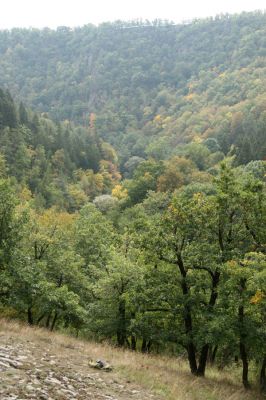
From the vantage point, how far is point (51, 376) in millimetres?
14555

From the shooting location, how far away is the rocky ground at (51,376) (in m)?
12.8

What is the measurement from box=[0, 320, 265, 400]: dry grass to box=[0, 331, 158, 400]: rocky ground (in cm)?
55

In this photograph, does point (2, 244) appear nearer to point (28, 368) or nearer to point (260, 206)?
point (28, 368)

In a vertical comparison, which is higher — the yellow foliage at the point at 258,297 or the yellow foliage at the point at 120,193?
the yellow foliage at the point at 258,297

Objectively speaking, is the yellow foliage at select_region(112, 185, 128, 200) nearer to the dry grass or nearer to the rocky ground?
the dry grass

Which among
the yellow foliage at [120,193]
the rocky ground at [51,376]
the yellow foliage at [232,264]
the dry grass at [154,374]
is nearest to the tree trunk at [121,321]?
the dry grass at [154,374]

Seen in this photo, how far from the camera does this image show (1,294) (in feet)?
85.1

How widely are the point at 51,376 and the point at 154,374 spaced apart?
630 centimetres

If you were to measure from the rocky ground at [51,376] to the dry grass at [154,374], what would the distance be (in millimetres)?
552

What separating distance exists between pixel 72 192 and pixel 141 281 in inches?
3477

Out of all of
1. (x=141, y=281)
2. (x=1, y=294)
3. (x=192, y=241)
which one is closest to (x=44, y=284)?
(x=1, y=294)

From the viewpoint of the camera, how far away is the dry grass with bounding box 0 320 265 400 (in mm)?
18047

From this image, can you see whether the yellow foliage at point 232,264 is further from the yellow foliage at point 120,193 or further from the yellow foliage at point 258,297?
the yellow foliage at point 120,193

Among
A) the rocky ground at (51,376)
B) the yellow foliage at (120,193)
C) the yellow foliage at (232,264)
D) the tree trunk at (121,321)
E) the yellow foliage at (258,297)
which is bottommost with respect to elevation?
the tree trunk at (121,321)
